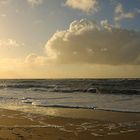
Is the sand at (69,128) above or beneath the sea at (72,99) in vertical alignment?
beneath

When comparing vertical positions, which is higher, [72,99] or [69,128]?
Answer: [72,99]

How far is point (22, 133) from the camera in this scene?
9.78 m

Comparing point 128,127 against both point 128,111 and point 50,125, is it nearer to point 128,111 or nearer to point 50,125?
point 50,125

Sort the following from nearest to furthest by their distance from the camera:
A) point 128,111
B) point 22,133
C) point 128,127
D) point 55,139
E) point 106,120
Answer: point 55,139 < point 22,133 < point 128,127 < point 106,120 < point 128,111

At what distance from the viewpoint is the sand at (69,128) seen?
9391 millimetres

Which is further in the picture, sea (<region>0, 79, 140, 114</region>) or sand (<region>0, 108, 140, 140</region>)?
sea (<region>0, 79, 140, 114</region>)

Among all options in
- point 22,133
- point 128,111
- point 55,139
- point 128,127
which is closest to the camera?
point 55,139

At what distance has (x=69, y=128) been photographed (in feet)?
35.6

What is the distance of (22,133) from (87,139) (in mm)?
2207

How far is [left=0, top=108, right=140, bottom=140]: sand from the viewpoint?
9.39 meters

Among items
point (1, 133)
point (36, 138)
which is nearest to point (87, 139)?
point (36, 138)

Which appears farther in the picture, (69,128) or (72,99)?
(72,99)

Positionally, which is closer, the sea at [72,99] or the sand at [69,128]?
the sand at [69,128]

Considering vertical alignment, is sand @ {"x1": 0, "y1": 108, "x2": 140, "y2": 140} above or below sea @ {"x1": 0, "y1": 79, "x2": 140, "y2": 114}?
below
